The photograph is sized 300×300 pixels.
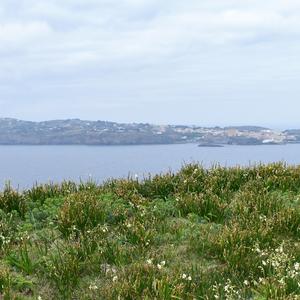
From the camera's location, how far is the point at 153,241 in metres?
7.16

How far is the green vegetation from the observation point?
561 cm

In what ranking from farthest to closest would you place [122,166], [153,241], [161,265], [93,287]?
1. [122,166]
2. [153,241]
3. [161,265]
4. [93,287]

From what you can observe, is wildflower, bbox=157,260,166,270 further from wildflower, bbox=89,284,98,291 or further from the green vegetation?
wildflower, bbox=89,284,98,291

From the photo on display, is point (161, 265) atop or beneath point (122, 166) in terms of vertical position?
atop

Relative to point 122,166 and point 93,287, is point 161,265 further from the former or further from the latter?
point 122,166

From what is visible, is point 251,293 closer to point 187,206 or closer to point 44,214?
point 187,206

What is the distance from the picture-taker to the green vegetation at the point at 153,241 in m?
5.61

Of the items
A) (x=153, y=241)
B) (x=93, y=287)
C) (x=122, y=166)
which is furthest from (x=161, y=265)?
(x=122, y=166)

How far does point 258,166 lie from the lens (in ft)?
38.7

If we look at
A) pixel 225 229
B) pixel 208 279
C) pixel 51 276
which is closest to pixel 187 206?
pixel 225 229

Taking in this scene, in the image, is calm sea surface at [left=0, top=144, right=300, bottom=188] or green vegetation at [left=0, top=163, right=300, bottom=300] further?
calm sea surface at [left=0, top=144, right=300, bottom=188]

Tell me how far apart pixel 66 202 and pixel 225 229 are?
3187 mm

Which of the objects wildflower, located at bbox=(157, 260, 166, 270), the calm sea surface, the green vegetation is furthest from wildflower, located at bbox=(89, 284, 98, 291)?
the calm sea surface

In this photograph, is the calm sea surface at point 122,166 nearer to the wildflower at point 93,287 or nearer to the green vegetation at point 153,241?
the green vegetation at point 153,241
